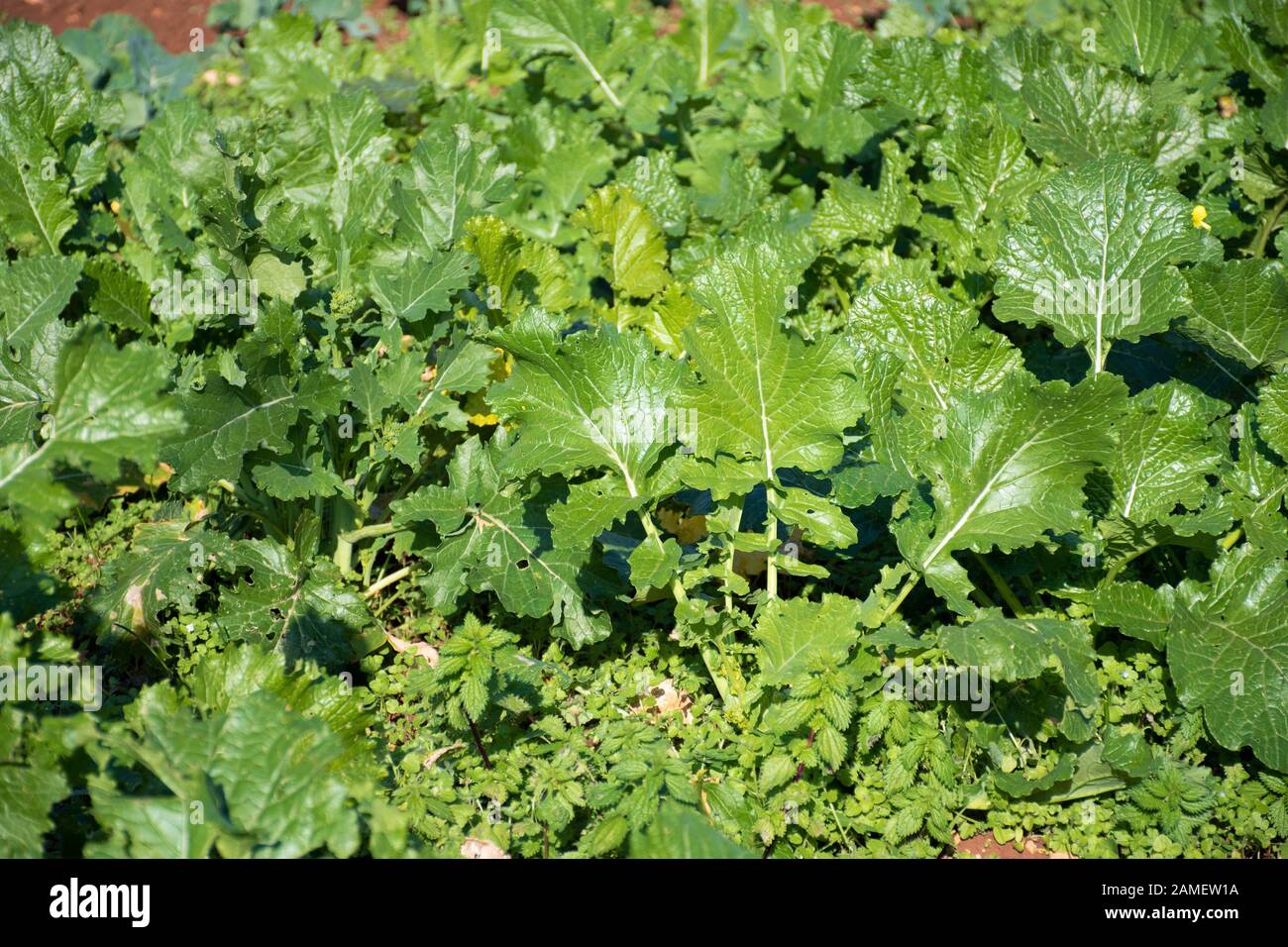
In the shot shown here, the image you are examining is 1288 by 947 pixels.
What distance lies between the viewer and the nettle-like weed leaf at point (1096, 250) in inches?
149

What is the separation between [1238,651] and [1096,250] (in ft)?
4.19

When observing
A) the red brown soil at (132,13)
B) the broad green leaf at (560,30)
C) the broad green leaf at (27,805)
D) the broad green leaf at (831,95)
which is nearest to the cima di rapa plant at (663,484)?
the broad green leaf at (27,805)

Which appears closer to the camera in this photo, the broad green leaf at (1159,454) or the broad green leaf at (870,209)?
the broad green leaf at (1159,454)

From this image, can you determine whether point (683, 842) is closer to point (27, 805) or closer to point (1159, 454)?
point (27, 805)

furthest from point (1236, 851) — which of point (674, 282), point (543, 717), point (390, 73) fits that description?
point (390, 73)

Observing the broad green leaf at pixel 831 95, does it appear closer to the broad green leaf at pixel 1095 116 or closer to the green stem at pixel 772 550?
the broad green leaf at pixel 1095 116

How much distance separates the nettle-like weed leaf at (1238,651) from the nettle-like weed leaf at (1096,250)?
0.73 m

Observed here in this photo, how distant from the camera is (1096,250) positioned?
12.6ft

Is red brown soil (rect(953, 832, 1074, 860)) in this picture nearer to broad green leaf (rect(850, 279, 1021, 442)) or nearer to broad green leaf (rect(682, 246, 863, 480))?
broad green leaf (rect(682, 246, 863, 480))

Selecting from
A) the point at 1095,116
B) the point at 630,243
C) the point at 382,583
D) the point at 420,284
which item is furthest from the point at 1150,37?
the point at 382,583

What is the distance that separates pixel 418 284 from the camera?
385 centimetres

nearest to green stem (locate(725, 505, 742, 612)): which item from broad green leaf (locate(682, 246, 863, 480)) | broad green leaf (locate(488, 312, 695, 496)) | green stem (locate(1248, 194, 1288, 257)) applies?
broad green leaf (locate(682, 246, 863, 480))

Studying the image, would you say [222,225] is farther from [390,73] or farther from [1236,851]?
[1236,851]

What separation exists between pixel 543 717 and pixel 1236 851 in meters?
1.85
